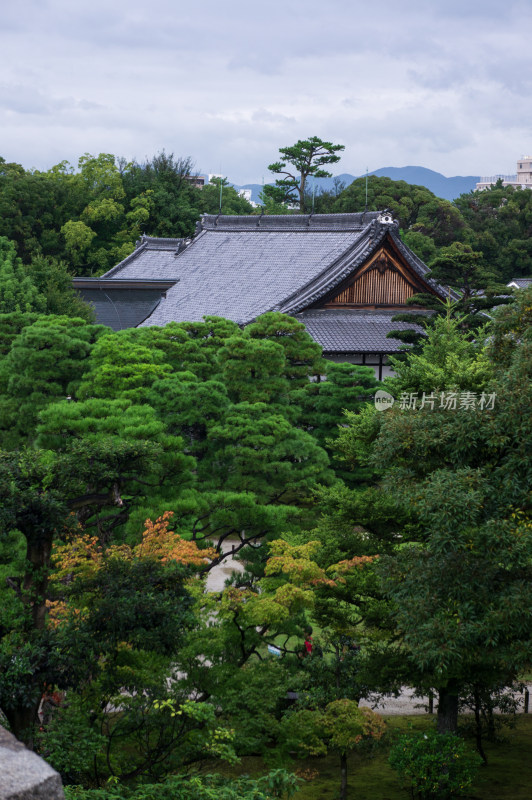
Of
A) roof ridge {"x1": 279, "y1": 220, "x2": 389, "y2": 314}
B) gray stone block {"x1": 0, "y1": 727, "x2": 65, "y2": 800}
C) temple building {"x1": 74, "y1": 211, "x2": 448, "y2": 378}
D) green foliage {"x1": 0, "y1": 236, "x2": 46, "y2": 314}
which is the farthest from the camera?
temple building {"x1": 74, "y1": 211, "x2": 448, "y2": 378}

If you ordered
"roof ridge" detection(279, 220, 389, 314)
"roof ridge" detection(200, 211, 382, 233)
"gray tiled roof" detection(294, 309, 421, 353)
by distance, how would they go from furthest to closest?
1. "roof ridge" detection(200, 211, 382, 233)
2. "roof ridge" detection(279, 220, 389, 314)
3. "gray tiled roof" detection(294, 309, 421, 353)

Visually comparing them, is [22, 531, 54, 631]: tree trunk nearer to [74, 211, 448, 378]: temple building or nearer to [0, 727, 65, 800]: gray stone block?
[0, 727, 65, 800]: gray stone block

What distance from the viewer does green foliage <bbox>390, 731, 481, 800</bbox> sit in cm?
1308

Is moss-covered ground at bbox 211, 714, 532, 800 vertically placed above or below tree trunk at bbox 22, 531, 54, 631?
below

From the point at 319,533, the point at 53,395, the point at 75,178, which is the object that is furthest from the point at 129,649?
the point at 75,178

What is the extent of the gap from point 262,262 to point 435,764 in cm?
2663

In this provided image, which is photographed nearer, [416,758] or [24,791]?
[24,791]

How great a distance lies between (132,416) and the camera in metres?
17.0

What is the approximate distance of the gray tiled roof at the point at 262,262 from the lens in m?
32.3

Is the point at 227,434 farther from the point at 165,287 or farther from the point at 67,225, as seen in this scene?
the point at 67,225

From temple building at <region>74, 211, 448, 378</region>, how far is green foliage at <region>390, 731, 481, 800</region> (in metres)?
15.9

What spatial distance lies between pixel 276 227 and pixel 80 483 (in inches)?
1191

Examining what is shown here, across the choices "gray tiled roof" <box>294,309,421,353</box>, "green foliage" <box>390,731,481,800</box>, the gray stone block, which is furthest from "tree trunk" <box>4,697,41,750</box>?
"gray tiled roof" <box>294,309,421,353</box>

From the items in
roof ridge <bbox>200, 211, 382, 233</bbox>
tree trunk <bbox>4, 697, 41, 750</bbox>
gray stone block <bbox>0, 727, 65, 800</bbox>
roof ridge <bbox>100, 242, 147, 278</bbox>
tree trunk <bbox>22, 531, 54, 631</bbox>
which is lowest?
tree trunk <bbox>4, 697, 41, 750</bbox>
